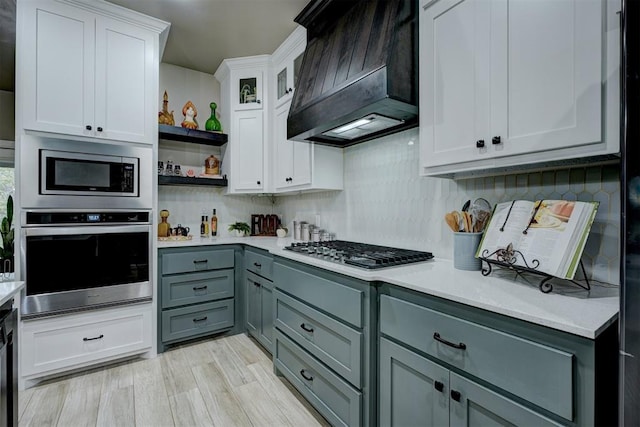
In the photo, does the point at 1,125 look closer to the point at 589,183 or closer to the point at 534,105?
the point at 534,105

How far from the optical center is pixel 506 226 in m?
1.36

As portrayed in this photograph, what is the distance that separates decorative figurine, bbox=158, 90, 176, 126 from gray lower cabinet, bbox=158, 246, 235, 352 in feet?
4.36

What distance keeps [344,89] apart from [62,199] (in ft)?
7.02

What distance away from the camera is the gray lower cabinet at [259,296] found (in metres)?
2.47

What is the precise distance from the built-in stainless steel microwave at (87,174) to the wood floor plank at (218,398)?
151 cm

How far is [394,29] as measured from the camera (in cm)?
162

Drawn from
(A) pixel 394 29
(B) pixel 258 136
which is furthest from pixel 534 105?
(B) pixel 258 136

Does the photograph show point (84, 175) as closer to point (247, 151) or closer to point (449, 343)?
point (247, 151)

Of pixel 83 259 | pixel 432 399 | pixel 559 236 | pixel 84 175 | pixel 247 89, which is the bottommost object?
pixel 432 399

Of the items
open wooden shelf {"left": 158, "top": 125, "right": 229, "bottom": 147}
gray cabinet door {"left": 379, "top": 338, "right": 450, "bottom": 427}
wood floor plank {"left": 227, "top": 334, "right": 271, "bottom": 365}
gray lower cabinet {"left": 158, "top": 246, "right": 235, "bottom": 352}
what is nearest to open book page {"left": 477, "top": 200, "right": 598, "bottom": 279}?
gray cabinet door {"left": 379, "top": 338, "right": 450, "bottom": 427}

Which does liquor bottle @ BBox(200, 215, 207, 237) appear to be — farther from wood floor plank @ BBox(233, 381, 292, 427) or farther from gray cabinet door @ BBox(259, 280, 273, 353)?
wood floor plank @ BBox(233, 381, 292, 427)

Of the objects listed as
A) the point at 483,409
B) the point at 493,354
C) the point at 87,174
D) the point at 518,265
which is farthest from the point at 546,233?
the point at 87,174

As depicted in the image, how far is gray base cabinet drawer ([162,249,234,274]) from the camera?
264 cm

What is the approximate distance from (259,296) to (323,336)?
1.04m
